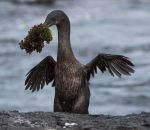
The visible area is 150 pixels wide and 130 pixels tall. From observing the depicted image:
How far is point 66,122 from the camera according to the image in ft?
30.1

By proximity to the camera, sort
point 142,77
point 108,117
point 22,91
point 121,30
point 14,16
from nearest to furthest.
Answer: point 108,117 → point 22,91 → point 142,77 → point 121,30 → point 14,16

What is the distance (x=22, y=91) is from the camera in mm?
17516

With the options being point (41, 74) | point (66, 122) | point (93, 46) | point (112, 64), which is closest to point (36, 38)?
point (41, 74)

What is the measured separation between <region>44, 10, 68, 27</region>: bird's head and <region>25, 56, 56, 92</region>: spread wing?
1.65 feet

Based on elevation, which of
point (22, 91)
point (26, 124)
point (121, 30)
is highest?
point (121, 30)

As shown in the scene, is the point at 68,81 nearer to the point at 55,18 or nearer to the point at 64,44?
the point at 64,44

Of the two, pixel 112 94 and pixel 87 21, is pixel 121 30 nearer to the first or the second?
pixel 87 21

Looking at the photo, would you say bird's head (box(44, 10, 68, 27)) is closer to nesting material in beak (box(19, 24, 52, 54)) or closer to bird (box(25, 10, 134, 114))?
bird (box(25, 10, 134, 114))

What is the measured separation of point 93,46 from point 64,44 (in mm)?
10408

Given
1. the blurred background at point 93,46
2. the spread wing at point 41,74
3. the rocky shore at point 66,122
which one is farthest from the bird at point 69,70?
the blurred background at point 93,46

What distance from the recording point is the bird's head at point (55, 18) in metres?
10.3

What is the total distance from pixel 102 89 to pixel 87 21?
239 inches

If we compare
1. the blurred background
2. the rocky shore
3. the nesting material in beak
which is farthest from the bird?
the blurred background

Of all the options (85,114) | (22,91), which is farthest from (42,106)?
(85,114)
